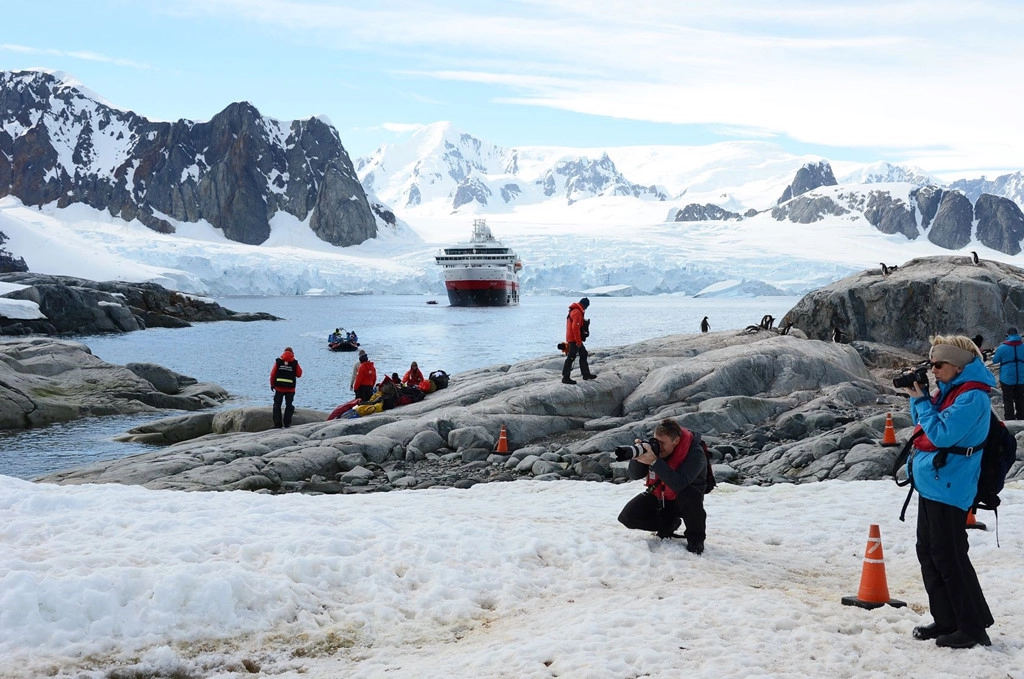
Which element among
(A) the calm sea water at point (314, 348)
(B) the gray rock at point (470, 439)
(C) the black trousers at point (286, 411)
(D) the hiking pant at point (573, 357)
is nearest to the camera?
(B) the gray rock at point (470, 439)

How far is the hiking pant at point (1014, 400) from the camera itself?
19016 mm

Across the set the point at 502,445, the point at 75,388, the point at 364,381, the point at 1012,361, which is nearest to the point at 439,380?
the point at 364,381

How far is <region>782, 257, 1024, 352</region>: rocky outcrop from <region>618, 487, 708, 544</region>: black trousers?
24035 millimetres

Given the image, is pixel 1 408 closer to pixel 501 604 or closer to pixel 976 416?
pixel 501 604

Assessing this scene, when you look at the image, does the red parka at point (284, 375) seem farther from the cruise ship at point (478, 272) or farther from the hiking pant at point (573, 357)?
the cruise ship at point (478, 272)

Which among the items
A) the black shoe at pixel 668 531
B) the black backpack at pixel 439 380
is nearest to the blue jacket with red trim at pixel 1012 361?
the black shoe at pixel 668 531

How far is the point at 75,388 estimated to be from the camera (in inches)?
1220

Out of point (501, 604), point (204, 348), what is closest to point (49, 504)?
point (501, 604)

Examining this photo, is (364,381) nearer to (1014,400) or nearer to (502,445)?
(502,445)

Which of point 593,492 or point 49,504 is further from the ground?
point 49,504

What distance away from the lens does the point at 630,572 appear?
28.9 feet

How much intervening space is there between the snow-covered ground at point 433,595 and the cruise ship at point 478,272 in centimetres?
11347

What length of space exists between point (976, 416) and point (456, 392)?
18874mm

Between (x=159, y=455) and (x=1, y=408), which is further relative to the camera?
(x=1, y=408)
